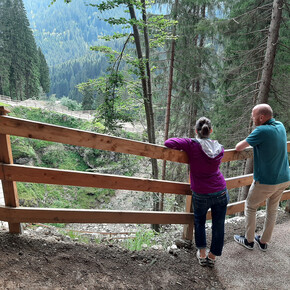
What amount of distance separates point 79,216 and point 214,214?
161 centimetres

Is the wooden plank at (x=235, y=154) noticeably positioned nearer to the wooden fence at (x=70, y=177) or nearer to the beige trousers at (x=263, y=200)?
the wooden fence at (x=70, y=177)

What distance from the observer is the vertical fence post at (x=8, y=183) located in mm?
2480

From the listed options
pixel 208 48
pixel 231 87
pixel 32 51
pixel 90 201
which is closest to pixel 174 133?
pixel 231 87

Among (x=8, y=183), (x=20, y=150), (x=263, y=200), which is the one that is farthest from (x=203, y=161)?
(x=20, y=150)

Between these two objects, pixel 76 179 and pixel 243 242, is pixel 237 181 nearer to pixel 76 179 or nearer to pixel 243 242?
pixel 243 242

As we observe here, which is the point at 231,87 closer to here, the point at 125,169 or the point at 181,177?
the point at 181,177

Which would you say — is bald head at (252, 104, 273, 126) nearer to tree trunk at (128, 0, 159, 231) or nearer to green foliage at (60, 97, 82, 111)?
tree trunk at (128, 0, 159, 231)

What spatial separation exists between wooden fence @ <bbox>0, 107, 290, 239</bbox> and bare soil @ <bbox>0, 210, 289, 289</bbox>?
1.07 feet

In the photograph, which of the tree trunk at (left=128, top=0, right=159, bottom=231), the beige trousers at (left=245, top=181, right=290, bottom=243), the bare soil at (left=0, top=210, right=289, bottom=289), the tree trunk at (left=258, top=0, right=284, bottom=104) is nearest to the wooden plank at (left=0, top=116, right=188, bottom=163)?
the beige trousers at (left=245, top=181, right=290, bottom=243)

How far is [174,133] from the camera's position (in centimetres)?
1295

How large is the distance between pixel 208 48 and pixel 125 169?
806cm

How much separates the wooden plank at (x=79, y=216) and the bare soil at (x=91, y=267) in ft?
0.86

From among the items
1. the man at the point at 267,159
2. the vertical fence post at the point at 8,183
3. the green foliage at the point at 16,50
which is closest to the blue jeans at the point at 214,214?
the man at the point at 267,159

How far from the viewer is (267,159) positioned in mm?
2756
